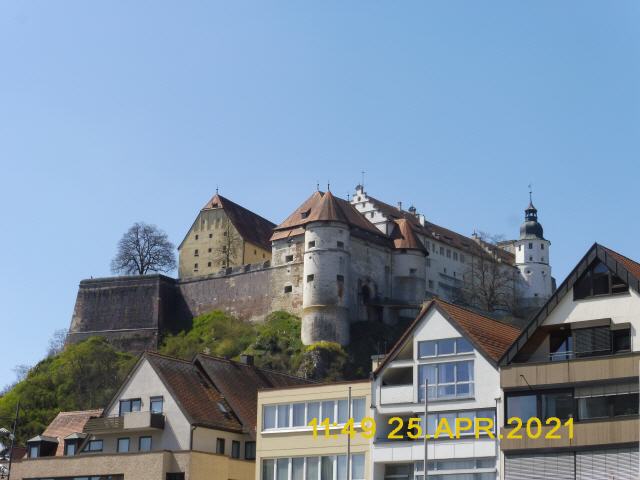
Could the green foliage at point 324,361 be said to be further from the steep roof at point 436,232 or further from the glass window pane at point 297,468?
the glass window pane at point 297,468

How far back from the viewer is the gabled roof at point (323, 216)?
5027 inches

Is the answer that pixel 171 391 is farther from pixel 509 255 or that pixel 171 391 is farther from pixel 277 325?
pixel 509 255

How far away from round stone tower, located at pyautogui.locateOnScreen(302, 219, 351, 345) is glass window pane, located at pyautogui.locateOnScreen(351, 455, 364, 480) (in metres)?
72.0

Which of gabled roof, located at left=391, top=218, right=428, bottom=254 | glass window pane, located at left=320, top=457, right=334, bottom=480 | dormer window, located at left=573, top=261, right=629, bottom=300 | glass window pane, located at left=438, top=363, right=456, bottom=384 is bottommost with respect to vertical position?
glass window pane, located at left=320, top=457, right=334, bottom=480

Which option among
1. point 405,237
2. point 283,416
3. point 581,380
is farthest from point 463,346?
point 405,237

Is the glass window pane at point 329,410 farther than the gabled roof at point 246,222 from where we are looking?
No

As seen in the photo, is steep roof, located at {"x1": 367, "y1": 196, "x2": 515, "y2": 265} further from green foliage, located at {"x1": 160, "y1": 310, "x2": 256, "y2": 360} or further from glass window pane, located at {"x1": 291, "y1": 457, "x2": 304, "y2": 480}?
glass window pane, located at {"x1": 291, "y1": 457, "x2": 304, "y2": 480}

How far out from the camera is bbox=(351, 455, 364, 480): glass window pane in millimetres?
48531

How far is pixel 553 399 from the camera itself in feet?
145

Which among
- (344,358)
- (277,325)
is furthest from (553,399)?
(277,325)

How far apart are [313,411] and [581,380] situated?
1148 centimetres

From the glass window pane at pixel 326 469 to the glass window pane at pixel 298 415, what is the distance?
186cm

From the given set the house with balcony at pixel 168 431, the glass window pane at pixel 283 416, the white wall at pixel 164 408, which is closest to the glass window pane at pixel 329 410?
the glass window pane at pixel 283 416

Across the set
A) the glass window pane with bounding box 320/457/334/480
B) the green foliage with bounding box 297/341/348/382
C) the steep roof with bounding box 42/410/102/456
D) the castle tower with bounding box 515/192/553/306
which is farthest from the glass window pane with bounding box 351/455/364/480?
the castle tower with bounding box 515/192/553/306
